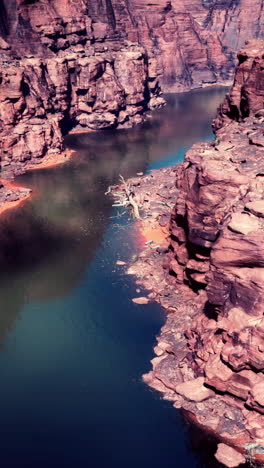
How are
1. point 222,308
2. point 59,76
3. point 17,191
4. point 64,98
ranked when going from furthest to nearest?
point 64,98 → point 59,76 → point 17,191 → point 222,308

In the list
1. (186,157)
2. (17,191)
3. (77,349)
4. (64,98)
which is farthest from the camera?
(64,98)

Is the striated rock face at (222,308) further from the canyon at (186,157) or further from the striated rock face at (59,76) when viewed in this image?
the striated rock face at (59,76)

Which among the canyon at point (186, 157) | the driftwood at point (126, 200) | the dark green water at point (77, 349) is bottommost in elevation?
the dark green water at point (77, 349)

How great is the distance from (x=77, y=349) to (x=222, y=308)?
1125 cm

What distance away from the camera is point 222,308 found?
939 inches

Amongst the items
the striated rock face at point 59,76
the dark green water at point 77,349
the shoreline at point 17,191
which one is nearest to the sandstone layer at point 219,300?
the dark green water at point 77,349

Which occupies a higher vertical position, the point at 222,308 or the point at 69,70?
the point at 69,70

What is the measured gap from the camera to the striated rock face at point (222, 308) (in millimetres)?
22062

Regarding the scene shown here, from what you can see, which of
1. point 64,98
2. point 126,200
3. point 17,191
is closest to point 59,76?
point 64,98

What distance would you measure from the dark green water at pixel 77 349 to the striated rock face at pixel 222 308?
62.4 inches

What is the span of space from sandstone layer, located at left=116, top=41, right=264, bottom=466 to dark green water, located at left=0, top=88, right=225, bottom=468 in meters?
1.44

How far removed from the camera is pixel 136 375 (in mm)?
26562

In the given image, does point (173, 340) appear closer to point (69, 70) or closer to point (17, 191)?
point (17, 191)

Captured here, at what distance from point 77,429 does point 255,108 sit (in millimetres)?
39808
